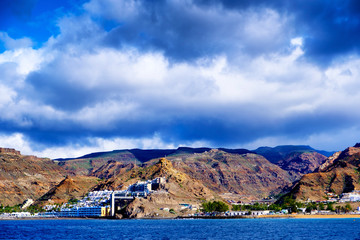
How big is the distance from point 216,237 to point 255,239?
49.1 ft

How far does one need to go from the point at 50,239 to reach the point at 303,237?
9170 cm

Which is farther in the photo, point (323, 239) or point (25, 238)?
point (25, 238)

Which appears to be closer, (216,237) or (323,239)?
(323,239)

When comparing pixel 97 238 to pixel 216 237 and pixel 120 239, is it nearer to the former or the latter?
pixel 120 239

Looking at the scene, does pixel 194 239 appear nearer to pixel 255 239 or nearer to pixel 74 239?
pixel 255 239

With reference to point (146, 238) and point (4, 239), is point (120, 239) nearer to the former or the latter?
point (146, 238)

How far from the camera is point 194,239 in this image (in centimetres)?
15600

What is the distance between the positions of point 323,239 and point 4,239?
113m

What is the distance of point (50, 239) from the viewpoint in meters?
161

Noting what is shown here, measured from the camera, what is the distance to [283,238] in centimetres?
15812

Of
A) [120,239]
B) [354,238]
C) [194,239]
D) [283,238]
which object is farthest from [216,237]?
[354,238]

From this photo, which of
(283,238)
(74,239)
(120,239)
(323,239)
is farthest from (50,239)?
(323,239)

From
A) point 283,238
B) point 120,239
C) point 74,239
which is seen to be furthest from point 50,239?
point 283,238

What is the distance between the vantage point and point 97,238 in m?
165
